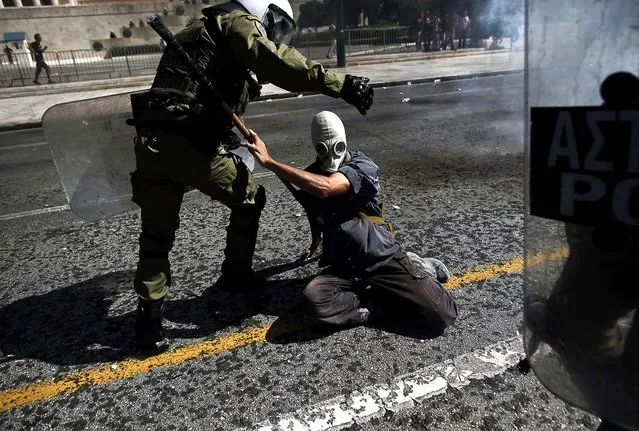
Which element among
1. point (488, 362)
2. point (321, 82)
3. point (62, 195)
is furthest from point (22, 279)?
point (488, 362)

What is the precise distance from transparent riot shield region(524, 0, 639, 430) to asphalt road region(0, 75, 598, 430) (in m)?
0.92

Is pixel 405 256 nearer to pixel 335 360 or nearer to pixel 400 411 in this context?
pixel 335 360

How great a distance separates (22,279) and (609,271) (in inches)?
137

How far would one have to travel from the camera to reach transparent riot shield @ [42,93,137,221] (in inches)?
115

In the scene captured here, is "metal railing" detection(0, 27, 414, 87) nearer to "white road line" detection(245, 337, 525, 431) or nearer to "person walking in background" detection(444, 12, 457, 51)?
"person walking in background" detection(444, 12, 457, 51)

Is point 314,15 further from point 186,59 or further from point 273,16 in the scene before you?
point 186,59

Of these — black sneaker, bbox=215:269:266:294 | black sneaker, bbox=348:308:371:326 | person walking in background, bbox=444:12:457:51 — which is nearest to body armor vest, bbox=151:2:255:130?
black sneaker, bbox=215:269:266:294

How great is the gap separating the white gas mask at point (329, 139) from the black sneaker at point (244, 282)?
834 mm

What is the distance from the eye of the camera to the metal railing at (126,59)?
18922 mm

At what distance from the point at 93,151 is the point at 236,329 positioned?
4.58 ft

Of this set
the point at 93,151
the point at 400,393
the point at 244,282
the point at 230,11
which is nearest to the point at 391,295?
the point at 400,393

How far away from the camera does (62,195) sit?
17.2ft

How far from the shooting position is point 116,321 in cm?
279

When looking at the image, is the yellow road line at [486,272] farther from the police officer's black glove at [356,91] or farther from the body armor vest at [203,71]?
the body armor vest at [203,71]
